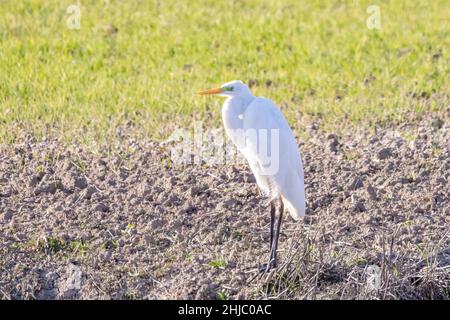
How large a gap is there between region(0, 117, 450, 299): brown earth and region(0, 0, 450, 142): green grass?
68 cm

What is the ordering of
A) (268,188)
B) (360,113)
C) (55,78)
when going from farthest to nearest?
1. (55,78)
2. (360,113)
3. (268,188)

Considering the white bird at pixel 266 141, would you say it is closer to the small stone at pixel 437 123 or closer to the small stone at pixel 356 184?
the small stone at pixel 356 184

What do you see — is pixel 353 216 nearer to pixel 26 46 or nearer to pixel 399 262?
pixel 399 262

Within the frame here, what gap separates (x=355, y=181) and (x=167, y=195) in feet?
3.88

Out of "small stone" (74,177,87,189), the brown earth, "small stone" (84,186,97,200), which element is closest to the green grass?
the brown earth

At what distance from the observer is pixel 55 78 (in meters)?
8.27

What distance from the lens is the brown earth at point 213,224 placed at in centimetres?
485

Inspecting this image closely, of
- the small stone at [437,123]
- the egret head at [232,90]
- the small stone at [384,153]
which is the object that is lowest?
the small stone at [384,153]

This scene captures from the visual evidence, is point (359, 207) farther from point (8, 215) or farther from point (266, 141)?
point (8, 215)

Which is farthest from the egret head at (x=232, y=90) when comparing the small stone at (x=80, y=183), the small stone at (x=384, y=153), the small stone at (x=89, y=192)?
the small stone at (x=384, y=153)

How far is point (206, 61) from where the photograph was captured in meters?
8.75

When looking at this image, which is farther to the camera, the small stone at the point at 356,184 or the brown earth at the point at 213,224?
the small stone at the point at 356,184

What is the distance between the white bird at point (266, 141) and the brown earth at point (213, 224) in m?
0.22
